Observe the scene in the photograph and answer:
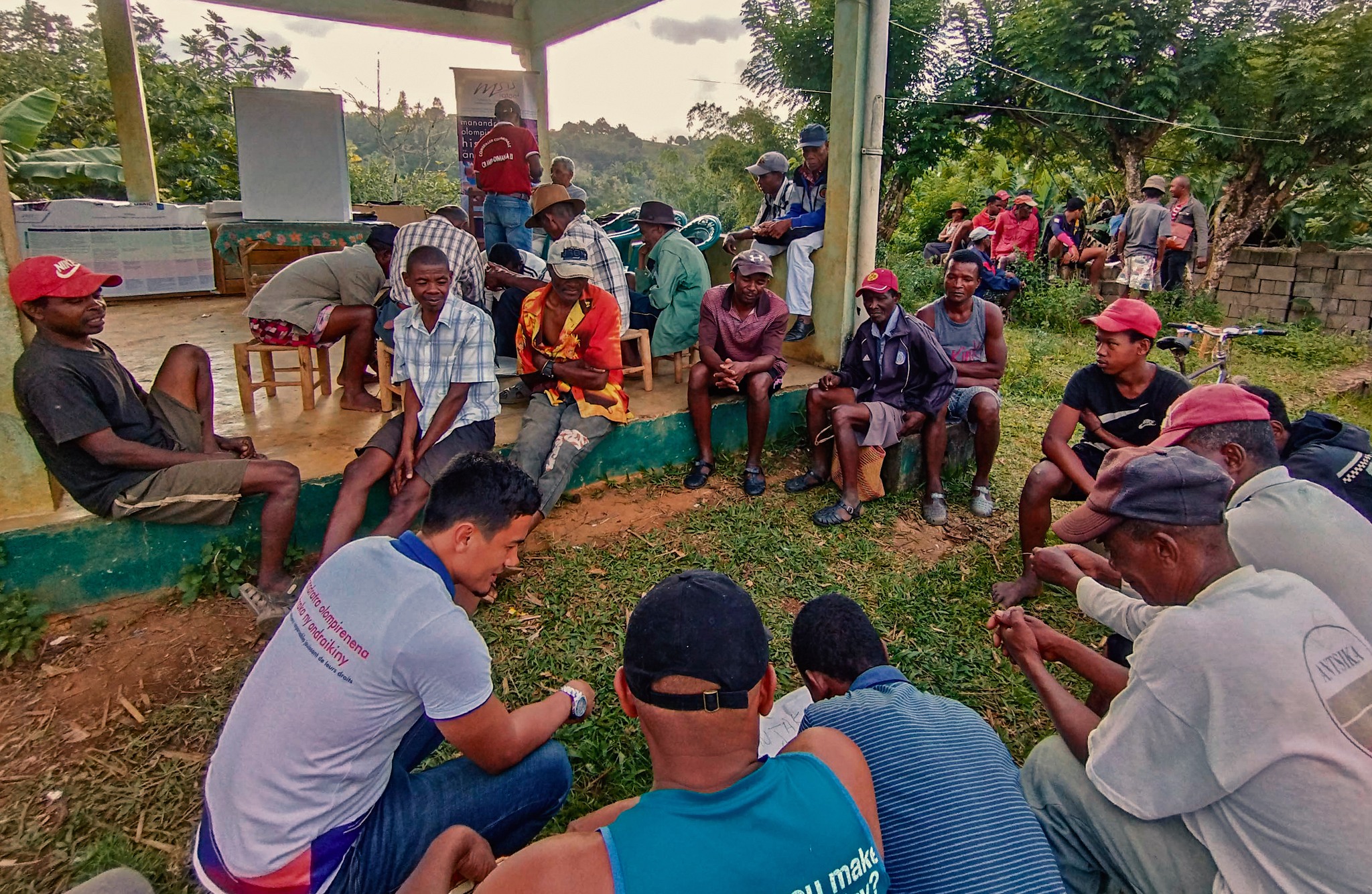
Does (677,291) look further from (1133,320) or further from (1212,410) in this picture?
(1212,410)

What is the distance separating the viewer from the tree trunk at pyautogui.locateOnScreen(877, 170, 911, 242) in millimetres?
14500

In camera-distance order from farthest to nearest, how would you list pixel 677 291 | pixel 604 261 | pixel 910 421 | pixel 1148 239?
pixel 1148 239 → pixel 677 291 → pixel 604 261 → pixel 910 421

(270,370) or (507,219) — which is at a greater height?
(507,219)

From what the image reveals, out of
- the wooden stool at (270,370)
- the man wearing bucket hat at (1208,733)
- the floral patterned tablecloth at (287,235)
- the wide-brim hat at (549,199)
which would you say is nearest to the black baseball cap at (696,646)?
the man wearing bucket hat at (1208,733)

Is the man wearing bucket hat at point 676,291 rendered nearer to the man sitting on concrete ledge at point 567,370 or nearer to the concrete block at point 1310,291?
the man sitting on concrete ledge at point 567,370

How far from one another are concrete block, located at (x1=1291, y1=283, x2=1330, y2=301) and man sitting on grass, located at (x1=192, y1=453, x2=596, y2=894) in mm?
12262

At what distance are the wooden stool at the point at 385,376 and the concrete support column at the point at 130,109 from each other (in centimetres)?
567

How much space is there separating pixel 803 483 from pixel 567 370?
163cm

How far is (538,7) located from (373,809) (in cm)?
950

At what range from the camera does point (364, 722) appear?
164 cm

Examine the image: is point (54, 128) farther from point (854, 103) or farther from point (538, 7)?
point (854, 103)

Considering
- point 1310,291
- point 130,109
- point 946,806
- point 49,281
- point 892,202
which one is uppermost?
point 130,109

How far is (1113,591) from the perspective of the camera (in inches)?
96.3

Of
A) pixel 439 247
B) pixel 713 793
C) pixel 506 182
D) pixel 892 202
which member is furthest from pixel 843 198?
pixel 892 202
